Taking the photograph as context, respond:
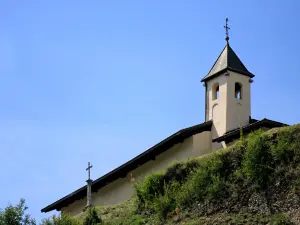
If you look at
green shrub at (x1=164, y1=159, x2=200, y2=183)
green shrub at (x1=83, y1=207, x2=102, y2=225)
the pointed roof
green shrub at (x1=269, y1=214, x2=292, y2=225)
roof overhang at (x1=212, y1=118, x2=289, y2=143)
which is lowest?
green shrub at (x1=269, y1=214, x2=292, y2=225)

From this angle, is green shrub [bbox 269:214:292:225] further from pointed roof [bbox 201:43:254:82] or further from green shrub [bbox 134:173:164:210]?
pointed roof [bbox 201:43:254:82]

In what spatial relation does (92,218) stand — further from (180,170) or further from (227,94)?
(227,94)

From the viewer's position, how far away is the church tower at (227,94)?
2934cm

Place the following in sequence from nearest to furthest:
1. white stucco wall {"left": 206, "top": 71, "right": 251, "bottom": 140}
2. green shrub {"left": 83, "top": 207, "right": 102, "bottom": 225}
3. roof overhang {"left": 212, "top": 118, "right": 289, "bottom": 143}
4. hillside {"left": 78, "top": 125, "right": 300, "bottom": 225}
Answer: hillside {"left": 78, "top": 125, "right": 300, "bottom": 225}
green shrub {"left": 83, "top": 207, "right": 102, "bottom": 225}
roof overhang {"left": 212, "top": 118, "right": 289, "bottom": 143}
white stucco wall {"left": 206, "top": 71, "right": 251, "bottom": 140}

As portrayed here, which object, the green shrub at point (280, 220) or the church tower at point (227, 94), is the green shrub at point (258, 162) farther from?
the church tower at point (227, 94)

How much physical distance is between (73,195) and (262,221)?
688 inches

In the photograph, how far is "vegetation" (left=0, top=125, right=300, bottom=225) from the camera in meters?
16.1

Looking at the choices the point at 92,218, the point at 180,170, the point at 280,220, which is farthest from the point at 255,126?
the point at 280,220

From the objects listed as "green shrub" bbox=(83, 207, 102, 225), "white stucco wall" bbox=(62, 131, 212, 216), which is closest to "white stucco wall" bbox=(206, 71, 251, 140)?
"white stucco wall" bbox=(62, 131, 212, 216)

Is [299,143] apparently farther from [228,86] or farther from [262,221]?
[228,86]

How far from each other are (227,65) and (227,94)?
1649 millimetres

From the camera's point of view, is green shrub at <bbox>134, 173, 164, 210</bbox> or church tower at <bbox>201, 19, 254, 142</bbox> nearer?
green shrub at <bbox>134, 173, 164, 210</bbox>

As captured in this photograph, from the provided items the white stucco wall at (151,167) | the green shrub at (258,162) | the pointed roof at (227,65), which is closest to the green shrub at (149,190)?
the green shrub at (258,162)

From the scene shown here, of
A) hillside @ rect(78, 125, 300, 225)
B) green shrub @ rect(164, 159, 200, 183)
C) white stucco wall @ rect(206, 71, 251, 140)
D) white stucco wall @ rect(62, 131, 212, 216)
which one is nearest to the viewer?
hillside @ rect(78, 125, 300, 225)
